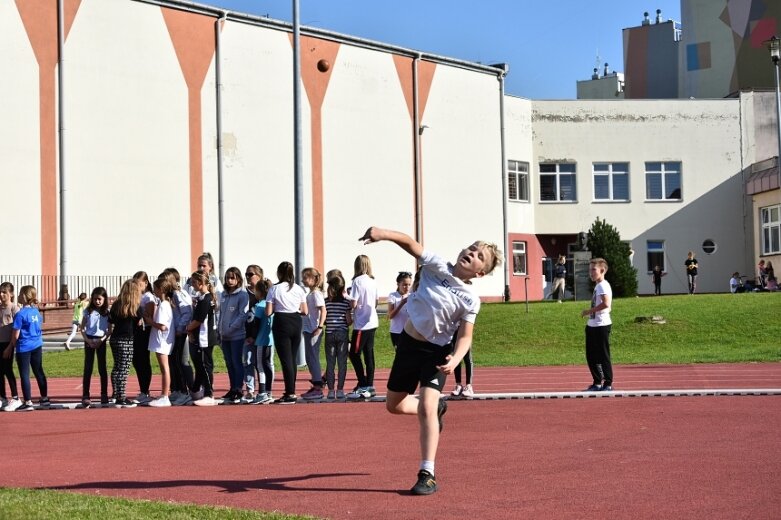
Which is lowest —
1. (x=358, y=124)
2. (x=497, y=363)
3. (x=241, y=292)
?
(x=497, y=363)

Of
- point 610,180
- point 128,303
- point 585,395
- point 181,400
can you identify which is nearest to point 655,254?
point 610,180

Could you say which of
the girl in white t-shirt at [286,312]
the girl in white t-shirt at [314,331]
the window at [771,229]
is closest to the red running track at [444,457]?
the girl in white t-shirt at [286,312]

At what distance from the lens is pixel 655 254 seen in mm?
53688

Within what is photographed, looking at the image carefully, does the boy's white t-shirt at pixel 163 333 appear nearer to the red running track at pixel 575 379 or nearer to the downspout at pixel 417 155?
the red running track at pixel 575 379

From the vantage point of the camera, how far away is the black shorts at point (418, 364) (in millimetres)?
8109

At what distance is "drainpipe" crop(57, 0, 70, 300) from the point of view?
35719 millimetres

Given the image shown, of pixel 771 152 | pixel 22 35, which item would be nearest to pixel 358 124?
pixel 22 35

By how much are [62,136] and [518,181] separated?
23.3 m

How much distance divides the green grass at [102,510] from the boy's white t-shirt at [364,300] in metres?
8.34

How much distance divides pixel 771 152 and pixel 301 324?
42.6 metres

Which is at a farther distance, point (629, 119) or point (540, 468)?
point (629, 119)

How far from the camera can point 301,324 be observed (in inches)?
613

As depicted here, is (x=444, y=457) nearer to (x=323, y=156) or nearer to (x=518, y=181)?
(x=323, y=156)

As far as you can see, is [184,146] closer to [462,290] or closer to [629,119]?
[629,119]
